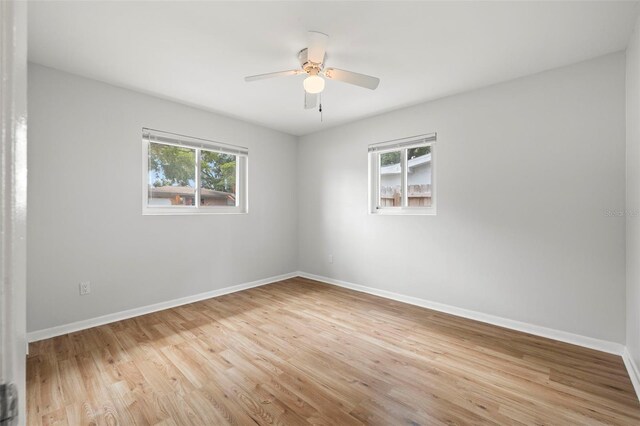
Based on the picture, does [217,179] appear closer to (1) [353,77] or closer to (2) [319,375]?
(1) [353,77]

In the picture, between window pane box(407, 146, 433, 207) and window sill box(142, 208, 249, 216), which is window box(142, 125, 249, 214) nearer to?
window sill box(142, 208, 249, 216)

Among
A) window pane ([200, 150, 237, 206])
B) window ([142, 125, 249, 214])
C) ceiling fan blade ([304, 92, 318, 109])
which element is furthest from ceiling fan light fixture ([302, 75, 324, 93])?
window pane ([200, 150, 237, 206])

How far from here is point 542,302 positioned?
2.58 meters

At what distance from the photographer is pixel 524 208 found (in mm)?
2660

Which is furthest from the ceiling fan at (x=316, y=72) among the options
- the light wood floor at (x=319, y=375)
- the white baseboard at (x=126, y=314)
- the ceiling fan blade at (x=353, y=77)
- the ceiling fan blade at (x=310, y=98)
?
the white baseboard at (x=126, y=314)

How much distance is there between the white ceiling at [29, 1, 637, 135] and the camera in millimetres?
1811

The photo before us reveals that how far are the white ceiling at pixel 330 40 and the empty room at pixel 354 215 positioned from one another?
0.02 m

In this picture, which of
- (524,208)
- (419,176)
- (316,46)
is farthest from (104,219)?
(524,208)

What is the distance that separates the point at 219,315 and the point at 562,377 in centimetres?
297

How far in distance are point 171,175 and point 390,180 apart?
276 centimetres

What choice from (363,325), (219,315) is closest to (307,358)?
(363,325)

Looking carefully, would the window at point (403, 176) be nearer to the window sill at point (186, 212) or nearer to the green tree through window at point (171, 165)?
the window sill at point (186, 212)

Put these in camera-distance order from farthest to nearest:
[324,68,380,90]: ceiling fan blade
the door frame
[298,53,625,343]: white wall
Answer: [298,53,625,343]: white wall → [324,68,380,90]: ceiling fan blade → the door frame

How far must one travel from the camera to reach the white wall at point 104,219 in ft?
8.10
